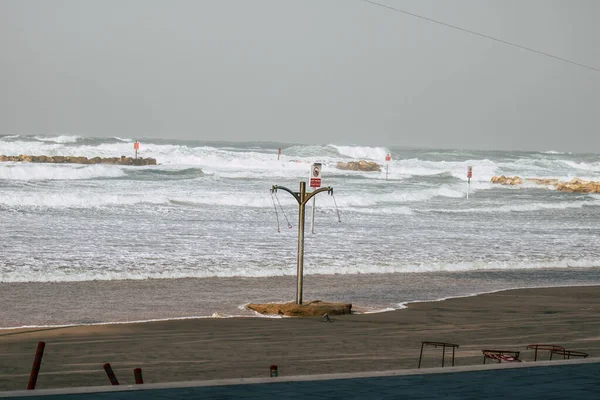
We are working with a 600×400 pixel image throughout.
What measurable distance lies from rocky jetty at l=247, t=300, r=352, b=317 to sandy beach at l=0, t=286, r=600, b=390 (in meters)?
0.25

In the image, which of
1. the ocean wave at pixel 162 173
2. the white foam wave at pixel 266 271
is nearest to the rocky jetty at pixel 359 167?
the ocean wave at pixel 162 173

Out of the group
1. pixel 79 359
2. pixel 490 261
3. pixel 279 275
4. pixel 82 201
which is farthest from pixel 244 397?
pixel 82 201

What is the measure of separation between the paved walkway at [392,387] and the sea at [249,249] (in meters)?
5.81

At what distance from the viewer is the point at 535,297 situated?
49.3 feet

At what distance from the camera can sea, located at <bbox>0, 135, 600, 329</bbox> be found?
1370 centimetres

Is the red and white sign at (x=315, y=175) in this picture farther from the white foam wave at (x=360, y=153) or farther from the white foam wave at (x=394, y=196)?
the white foam wave at (x=360, y=153)

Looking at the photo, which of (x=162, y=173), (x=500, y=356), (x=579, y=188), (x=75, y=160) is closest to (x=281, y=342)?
(x=500, y=356)

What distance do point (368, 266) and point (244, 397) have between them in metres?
12.9

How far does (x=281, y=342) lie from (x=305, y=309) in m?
1.98

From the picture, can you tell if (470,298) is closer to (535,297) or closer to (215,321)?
(535,297)

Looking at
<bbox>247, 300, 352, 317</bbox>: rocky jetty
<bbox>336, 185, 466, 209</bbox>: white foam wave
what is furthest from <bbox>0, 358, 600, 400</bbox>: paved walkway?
<bbox>336, 185, 466, 209</bbox>: white foam wave

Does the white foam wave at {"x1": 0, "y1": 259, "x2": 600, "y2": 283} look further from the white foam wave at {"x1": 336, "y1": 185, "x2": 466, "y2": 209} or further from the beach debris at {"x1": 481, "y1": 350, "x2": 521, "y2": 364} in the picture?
the white foam wave at {"x1": 336, "y1": 185, "x2": 466, "y2": 209}

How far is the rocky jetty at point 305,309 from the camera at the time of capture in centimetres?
1218

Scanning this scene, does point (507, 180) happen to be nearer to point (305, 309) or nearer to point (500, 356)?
point (305, 309)
